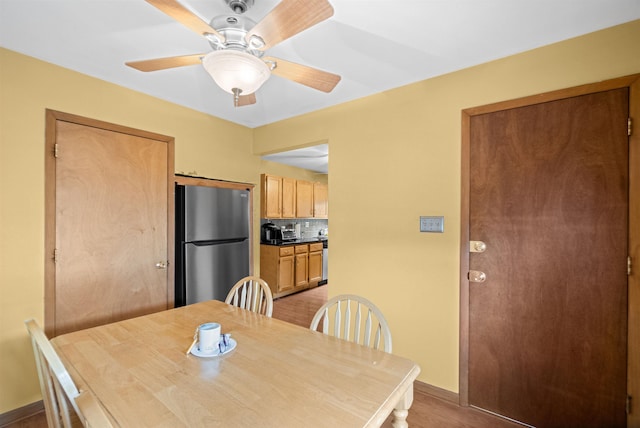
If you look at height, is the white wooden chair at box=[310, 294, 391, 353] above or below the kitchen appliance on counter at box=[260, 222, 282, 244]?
below

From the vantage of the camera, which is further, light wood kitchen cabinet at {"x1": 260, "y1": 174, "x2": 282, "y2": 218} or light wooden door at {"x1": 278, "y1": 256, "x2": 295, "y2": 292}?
light wood kitchen cabinet at {"x1": 260, "y1": 174, "x2": 282, "y2": 218}

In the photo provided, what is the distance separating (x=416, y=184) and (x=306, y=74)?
4.01 feet

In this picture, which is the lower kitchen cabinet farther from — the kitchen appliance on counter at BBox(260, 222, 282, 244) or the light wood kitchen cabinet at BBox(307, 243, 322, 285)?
the kitchen appliance on counter at BBox(260, 222, 282, 244)

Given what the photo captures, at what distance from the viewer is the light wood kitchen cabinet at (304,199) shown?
207 inches

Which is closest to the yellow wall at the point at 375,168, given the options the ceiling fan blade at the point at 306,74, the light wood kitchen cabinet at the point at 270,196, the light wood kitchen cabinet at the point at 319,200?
the ceiling fan blade at the point at 306,74

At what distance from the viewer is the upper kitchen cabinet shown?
4.56 meters

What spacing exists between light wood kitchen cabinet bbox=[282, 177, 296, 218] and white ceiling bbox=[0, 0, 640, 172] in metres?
2.74

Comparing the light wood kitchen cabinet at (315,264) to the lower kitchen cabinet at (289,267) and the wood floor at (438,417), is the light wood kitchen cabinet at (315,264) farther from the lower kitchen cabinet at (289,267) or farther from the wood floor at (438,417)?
the wood floor at (438,417)

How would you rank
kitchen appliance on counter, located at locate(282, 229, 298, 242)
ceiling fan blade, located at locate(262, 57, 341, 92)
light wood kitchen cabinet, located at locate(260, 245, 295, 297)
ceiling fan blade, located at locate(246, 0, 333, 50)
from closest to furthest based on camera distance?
ceiling fan blade, located at locate(246, 0, 333, 50)
ceiling fan blade, located at locate(262, 57, 341, 92)
light wood kitchen cabinet, located at locate(260, 245, 295, 297)
kitchen appliance on counter, located at locate(282, 229, 298, 242)

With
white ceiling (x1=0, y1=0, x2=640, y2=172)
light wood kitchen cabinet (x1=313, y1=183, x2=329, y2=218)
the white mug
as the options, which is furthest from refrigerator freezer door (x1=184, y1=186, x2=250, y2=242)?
light wood kitchen cabinet (x1=313, y1=183, x2=329, y2=218)

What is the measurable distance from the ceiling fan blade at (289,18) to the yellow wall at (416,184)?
1384 millimetres

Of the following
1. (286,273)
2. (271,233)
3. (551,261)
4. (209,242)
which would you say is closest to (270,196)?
(271,233)

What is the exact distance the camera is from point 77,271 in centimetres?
207

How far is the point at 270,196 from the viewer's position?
459 centimetres
